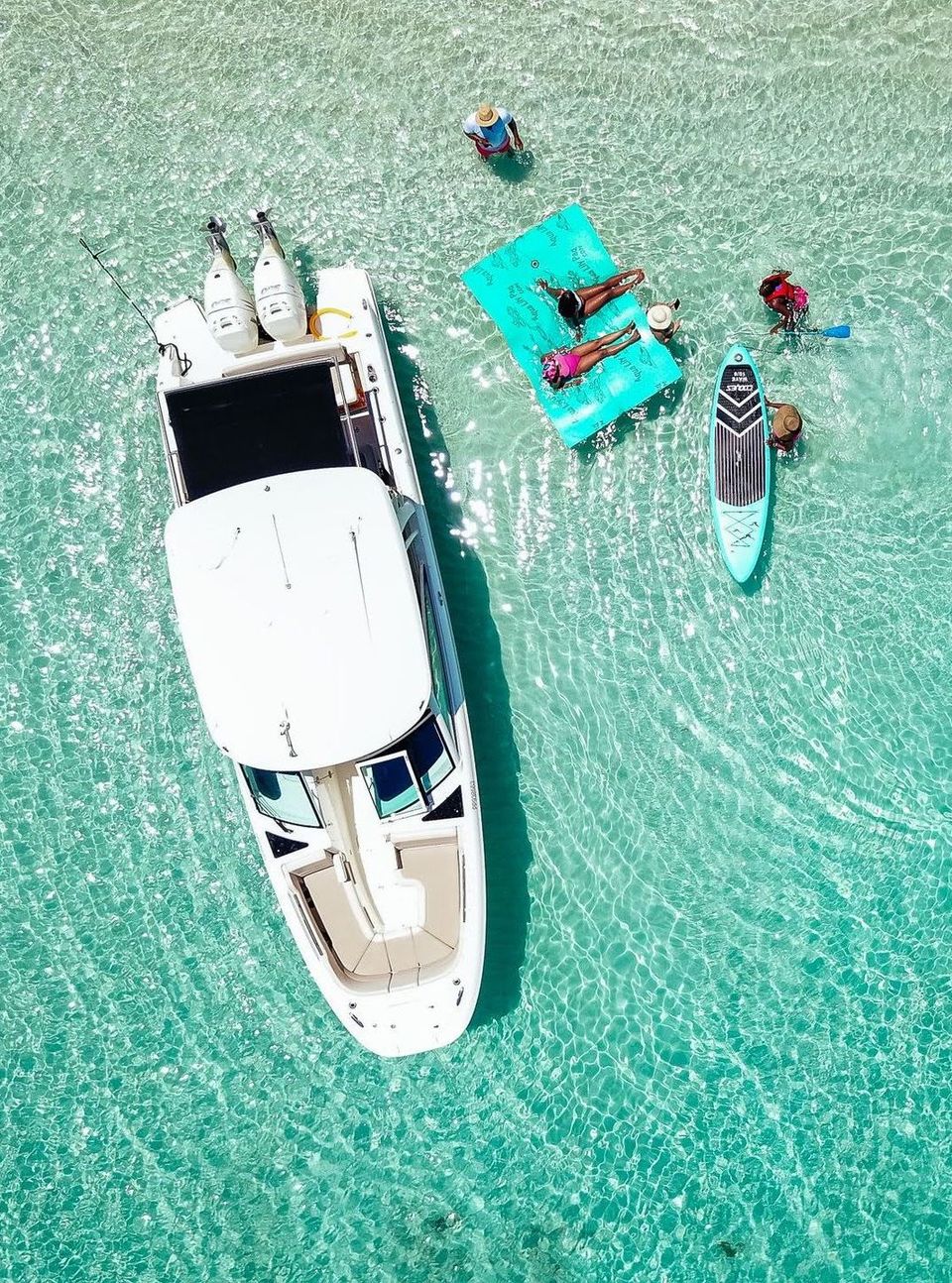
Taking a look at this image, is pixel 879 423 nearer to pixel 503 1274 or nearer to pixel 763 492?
pixel 763 492

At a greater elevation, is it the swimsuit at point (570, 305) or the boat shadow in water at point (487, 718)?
the swimsuit at point (570, 305)

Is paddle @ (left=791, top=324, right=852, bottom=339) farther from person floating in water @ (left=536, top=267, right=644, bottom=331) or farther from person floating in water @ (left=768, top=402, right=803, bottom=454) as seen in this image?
person floating in water @ (left=536, top=267, right=644, bottom=331)

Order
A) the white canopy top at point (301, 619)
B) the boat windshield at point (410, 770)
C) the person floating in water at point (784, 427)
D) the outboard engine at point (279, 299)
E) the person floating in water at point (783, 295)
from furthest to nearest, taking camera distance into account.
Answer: the person floating in water at point (783, 295)
the person floating in water at point (784, 427)
the outboard engine at point (279, 299)
the boat windshield at point (410, 770)
the white canopy top at point (301, 619)

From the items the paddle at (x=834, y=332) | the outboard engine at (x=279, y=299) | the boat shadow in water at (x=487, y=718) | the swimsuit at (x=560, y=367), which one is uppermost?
the outboard engine at (x=279, y=299)

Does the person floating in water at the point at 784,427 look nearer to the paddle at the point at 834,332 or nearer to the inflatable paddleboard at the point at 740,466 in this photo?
the inflatable paddleboard at the point at 740,466

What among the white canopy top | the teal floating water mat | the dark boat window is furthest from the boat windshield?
the teal floating water mat

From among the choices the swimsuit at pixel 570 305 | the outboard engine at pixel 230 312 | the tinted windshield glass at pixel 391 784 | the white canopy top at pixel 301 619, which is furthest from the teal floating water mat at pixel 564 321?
the tinted windshield glass at pixel 391 784
